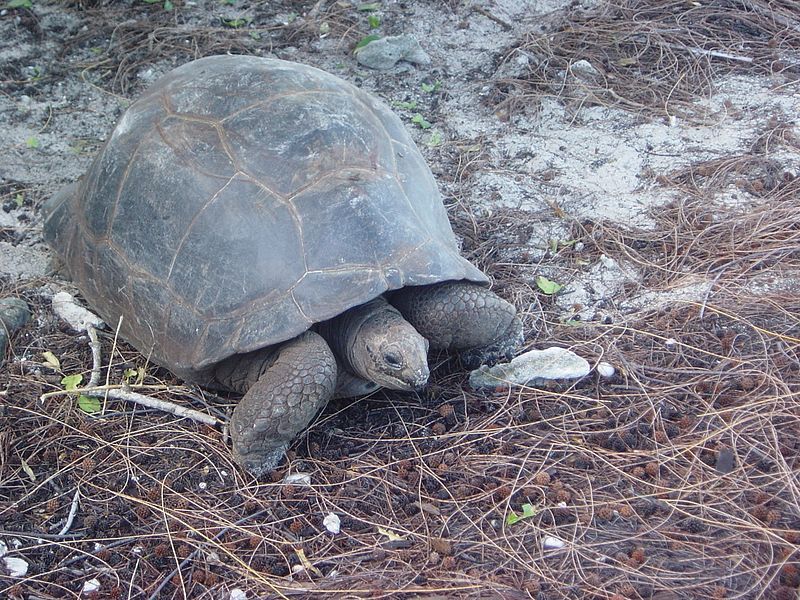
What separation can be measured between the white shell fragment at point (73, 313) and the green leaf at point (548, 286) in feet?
6.66

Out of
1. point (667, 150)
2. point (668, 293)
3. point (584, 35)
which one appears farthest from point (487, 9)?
point (668, 293)

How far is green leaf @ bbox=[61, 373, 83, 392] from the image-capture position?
338 cm

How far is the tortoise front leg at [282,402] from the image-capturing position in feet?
9.57

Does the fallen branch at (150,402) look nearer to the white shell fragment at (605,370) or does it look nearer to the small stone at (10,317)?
the small stone at (10,317)

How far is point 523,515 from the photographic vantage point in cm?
272

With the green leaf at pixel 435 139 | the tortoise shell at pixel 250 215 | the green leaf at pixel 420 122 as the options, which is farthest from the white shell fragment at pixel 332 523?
the green leaf at pixel 420 122

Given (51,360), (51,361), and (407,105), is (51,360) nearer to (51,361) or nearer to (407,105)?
(51,361)

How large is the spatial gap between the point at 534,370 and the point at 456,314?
408 mm

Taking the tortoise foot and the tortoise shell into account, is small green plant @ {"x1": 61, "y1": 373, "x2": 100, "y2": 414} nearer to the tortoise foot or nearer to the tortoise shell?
the tortoise shell

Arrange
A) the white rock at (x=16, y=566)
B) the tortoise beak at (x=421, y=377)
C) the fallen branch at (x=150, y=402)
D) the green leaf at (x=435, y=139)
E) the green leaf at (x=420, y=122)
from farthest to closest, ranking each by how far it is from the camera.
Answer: the green leaf at (x=420, y=122) → the green leaf at (x=435, y=139) → the fallen branch at (x=150, y=402) → the tortoise beak at (x=421, y=377) → the white rock at (x=16, y=566)

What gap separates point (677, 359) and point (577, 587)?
1236 mm

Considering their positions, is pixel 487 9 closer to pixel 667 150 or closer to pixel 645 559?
pixel 667 150

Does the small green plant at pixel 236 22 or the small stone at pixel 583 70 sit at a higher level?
the small green plant at pixel 236 22

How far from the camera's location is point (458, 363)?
3.52 metres
